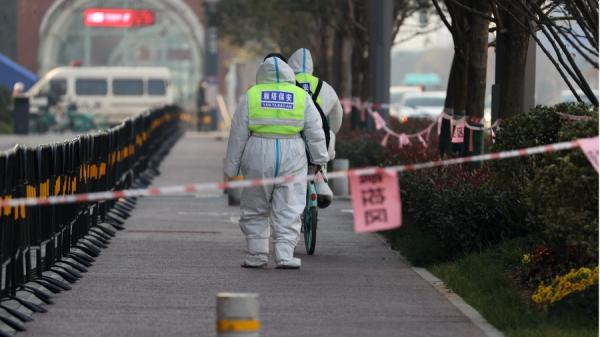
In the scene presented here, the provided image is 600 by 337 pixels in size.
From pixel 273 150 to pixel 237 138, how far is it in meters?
0.31

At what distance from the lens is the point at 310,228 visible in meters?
15.4

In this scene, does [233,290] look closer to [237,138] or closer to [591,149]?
[237,138]

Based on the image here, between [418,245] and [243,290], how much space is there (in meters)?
2.74

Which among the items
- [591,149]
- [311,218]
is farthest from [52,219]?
[591,149]

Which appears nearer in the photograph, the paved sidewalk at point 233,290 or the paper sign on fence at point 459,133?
the paved sidewalk at point 233,290

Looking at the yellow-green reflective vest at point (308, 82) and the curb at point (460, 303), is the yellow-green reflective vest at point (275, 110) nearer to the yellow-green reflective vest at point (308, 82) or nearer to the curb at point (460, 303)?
the curb at point (460, 303)

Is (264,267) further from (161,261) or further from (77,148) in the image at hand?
(77,148)

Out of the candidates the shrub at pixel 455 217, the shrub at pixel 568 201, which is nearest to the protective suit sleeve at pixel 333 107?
the shrub at pixel 455 217

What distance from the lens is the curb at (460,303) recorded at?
1058cm

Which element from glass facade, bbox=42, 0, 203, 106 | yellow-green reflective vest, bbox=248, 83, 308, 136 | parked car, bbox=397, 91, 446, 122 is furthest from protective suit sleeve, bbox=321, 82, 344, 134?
glass facade, bbox=42, 0, 203, 106

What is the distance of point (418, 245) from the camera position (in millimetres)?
14961

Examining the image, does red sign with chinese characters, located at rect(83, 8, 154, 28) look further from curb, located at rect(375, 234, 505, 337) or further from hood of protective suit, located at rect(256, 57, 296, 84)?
hood of protective suit, located at rect(256, 57, 296, 84)

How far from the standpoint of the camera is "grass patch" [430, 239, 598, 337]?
33.9 ft

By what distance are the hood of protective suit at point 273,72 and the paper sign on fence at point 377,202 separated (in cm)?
506
